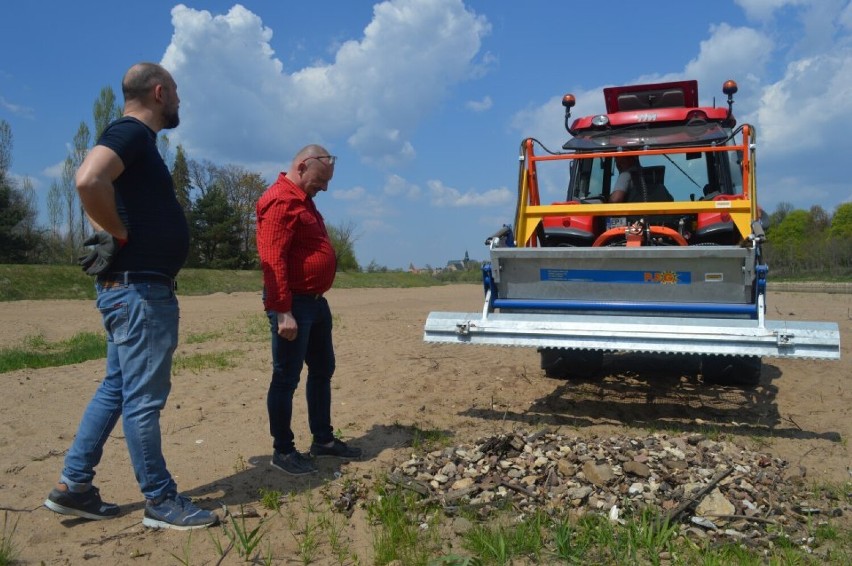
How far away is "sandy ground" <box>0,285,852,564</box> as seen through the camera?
130 inches

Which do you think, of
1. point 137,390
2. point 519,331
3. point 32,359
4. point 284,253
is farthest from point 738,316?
point 32,359

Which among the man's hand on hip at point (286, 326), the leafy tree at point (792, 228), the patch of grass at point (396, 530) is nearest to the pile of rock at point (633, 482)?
the patch of grass at point (396, 530)

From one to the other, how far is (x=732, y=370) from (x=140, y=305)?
5.57 meters

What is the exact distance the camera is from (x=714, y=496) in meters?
3.53

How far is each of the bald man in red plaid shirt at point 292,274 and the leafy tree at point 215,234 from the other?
3827cm

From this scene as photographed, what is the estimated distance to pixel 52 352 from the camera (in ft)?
33.5

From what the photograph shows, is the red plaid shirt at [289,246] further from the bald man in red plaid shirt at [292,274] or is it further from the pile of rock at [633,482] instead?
the pile of rock at [633,482]

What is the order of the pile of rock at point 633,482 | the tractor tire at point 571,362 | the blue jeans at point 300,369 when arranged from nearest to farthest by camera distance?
the pile of rock at point 633,482 → the blue jeans at point 300,369 → the tractor tire at point 571,362

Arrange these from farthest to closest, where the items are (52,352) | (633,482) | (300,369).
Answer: (52,352)
(300,369)
(633,482)

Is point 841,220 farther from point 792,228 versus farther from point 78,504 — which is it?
point 78,504

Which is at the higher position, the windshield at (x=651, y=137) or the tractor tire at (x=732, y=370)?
the windshield at (x=651, y=137)

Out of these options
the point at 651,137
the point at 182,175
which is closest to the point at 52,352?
the point at 651,137

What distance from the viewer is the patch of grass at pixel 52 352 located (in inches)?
338

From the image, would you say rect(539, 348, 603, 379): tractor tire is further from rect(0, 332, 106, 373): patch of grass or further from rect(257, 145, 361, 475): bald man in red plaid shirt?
rect(0, 332, 106, 373): patch of grass
